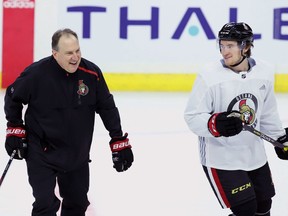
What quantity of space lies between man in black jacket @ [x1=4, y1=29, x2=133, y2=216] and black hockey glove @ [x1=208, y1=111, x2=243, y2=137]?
511 millimetres

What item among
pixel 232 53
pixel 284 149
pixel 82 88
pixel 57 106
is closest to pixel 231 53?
pixel 232 53

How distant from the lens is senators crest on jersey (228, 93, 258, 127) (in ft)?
11.6

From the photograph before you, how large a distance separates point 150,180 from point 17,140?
5.72 ft

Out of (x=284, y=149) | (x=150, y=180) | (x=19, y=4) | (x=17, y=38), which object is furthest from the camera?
(x=17, y=38)

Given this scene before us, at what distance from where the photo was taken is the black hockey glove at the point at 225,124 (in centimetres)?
337

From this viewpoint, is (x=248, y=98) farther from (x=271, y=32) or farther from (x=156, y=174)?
(x=271, y=32)

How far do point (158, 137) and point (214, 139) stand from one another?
2876 mm

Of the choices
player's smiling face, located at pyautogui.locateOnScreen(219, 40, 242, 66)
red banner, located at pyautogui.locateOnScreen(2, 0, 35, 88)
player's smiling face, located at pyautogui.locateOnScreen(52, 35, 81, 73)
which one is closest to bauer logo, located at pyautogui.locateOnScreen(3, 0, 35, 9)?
red banner, located at pyautogui.locateOnScreen(2, 0, 35, 88)

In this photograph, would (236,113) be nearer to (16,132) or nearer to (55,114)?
(55,114)

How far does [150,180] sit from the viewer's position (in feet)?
17.0

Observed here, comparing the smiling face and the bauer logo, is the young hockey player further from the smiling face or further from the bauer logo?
the bauer logo

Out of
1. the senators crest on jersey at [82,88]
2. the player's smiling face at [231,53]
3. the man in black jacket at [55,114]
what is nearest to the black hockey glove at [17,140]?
the man in black jacket at [55,114]

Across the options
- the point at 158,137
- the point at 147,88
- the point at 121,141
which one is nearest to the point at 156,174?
the point at 158,137

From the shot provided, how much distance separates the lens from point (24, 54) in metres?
8.62
